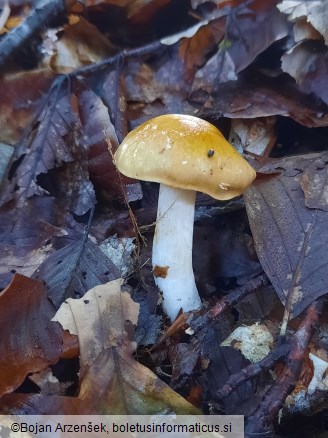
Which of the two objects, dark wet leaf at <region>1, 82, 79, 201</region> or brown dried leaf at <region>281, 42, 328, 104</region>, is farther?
dark wet leaf at <region>1, 82, 79, 201</region>

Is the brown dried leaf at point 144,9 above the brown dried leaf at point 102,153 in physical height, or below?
above

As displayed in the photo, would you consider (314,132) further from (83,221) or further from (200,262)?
(83,221)

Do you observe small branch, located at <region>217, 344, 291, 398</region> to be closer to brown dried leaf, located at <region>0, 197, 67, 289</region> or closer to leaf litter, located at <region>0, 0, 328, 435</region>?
leaf litter, located at <region>0, 0, 328, 435</region>

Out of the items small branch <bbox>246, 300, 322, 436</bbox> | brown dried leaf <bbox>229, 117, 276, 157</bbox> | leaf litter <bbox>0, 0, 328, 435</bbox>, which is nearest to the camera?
small branch <bbox>246, 300, 322, 436</bbox>

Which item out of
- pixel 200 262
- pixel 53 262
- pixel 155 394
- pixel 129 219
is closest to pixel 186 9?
pixel 129 219

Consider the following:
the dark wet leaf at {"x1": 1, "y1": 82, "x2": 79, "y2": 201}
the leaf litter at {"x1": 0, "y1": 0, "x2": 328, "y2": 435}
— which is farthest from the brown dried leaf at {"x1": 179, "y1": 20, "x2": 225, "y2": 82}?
the dark wet leaf at {"x1": 1, "y1": 82, "x2": 79, "y2": 201}

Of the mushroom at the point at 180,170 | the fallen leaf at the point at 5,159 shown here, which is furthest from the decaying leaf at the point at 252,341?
the fallen leaf at the point at 5,159

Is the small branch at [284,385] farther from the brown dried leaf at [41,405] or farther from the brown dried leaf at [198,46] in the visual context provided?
the brown dried leaf at [198,46]
